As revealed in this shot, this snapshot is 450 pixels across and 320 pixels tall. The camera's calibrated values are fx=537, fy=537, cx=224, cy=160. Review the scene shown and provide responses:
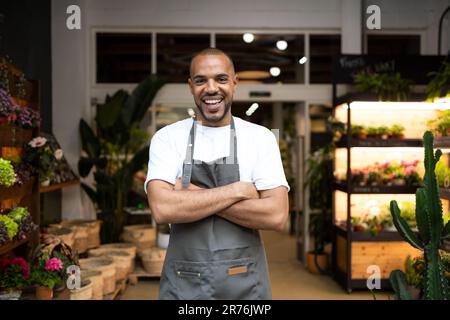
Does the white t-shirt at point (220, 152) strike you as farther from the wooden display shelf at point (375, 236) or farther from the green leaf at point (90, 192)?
the green leaf at point (90, 192)

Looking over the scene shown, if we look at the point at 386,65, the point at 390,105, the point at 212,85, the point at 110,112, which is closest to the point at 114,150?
the point at 110,112

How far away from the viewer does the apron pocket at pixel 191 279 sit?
1.92m

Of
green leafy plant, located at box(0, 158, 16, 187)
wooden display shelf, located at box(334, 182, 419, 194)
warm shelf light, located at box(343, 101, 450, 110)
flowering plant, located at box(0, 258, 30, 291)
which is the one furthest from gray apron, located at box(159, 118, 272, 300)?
warm shelf light, located at box(343, 101, 450, 110)

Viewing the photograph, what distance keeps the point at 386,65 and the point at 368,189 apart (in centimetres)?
153

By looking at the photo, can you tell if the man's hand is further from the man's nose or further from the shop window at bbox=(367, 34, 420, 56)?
the shop window at bbox=(367, 34, 420, 56)

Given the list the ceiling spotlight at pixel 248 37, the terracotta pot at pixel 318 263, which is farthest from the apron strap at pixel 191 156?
the ceiling spotlight at pixel 248 37

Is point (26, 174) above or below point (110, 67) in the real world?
below

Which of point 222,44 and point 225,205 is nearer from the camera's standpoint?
point 225,205
